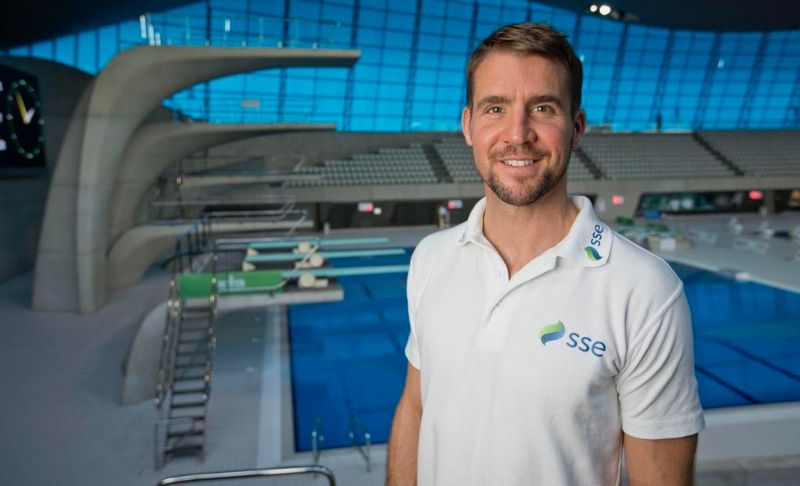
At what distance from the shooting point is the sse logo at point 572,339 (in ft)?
4.92

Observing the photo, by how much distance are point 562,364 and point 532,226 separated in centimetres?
41

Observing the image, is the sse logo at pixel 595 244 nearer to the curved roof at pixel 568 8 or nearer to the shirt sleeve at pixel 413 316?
the shirt sleeve at pixel 413 316

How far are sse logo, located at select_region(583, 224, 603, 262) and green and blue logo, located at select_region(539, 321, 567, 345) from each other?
0.21 meters

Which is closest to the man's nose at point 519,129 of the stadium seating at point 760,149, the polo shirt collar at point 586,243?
the polo shirt collar at point 586,243

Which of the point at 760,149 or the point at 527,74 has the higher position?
the point at 527,74

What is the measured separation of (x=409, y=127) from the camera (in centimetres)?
3052

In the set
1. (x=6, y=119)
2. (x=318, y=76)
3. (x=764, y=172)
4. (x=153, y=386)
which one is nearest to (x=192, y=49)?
(x=6, y=119)

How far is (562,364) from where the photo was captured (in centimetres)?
152

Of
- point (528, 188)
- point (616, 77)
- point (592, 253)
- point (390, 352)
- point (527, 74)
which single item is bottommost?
point (390, 352)

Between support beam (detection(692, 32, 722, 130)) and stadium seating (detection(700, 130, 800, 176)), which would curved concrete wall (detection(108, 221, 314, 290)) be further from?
support beam (detection(692, 32, 722, 130))

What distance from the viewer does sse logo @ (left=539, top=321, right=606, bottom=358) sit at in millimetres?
1499

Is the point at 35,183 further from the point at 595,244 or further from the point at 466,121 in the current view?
the point at 595,244

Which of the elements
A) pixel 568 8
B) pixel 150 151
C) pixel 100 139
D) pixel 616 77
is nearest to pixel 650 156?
pixel 616 77

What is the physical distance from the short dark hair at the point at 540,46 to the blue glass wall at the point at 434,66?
71.1ft
